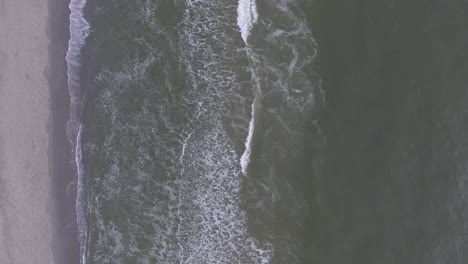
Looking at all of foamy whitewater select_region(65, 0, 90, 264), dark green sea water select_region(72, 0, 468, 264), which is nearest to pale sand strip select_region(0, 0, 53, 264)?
foamy whitewater select_region(65, 0, 90, 264)

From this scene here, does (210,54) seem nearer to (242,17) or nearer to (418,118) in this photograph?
(242,17)

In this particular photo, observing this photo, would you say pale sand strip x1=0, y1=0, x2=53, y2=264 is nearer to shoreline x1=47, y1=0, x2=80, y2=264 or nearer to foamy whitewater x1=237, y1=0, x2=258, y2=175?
shoreline x1=47, y1=0, x2=80, y2=264

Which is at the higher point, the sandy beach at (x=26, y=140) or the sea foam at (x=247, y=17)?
the sea foam at (x=247, y=17)

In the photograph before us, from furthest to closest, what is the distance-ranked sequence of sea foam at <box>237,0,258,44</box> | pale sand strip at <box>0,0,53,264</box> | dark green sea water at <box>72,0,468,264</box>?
pale sand strip at <box>0,0,53,264</box>, sea foam at <box>237,0,258,44</box>, dark green sea water at <box>72,0,468,264</box>

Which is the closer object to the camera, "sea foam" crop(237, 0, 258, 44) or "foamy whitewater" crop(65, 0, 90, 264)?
"sea foam" crop(237, 0, 258, 44)

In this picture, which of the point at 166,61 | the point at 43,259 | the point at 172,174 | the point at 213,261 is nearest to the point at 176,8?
the point at 166,61

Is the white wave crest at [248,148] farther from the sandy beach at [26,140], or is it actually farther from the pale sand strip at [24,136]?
the pale sand strip at [24,136]

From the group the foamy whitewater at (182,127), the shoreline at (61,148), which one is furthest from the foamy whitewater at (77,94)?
the shoreline at (61,148)
